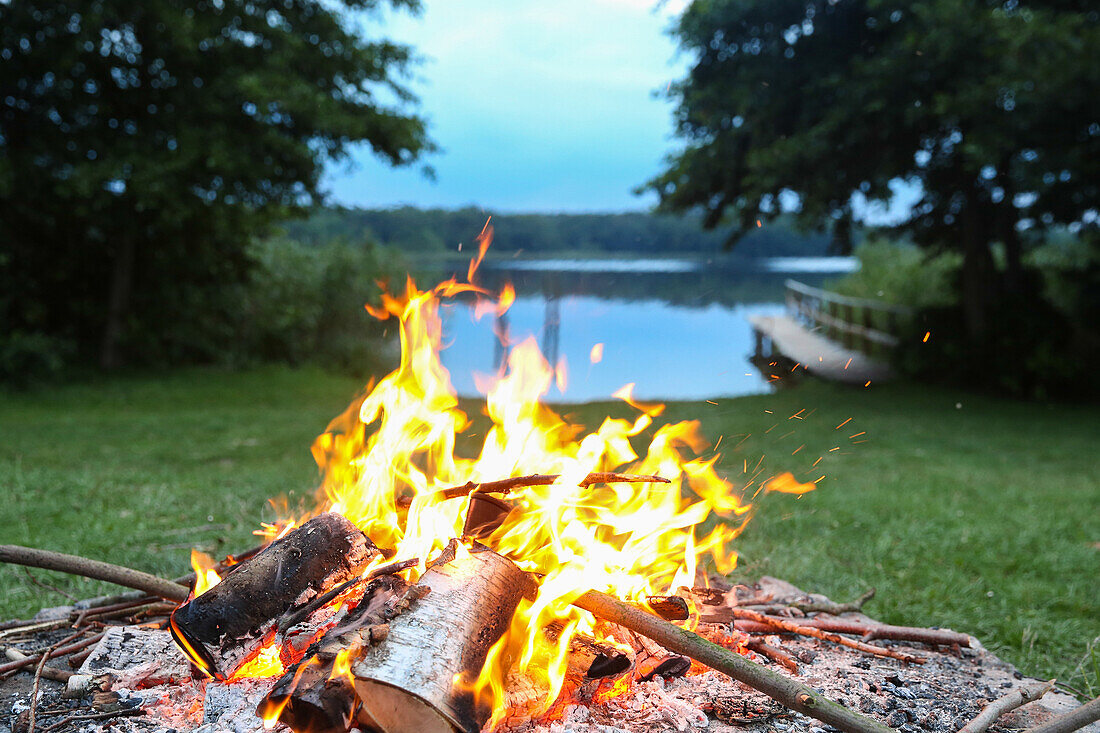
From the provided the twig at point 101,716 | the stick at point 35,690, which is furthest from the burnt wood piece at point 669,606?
the stick at point 35,690

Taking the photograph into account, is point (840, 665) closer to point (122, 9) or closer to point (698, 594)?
point (698, 594)

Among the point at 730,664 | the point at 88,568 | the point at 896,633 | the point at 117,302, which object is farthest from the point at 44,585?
the point at 117,302

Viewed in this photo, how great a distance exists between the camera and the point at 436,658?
74.1 inches

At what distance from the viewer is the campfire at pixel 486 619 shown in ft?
6.37

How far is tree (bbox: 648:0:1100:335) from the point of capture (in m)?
8.15

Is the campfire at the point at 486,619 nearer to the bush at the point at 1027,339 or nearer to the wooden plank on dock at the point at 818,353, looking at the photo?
the wooden plank on dock at the point at 818,353

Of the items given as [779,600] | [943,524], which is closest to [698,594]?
[779,600]

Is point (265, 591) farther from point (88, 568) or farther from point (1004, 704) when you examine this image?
point (1004, 704)

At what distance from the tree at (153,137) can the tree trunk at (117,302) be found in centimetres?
3

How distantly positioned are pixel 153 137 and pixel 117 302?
8.37 ft

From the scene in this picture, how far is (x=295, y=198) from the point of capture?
36.0 ft

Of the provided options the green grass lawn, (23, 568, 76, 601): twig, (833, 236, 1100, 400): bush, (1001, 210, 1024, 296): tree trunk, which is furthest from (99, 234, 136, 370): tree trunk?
(1001, 210, 1024, 296): tree trunk

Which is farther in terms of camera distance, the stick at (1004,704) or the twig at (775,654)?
the twig at (775,654)

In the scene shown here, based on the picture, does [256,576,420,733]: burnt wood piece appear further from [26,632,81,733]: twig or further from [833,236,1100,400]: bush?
[833,236,1100,400]: bush
